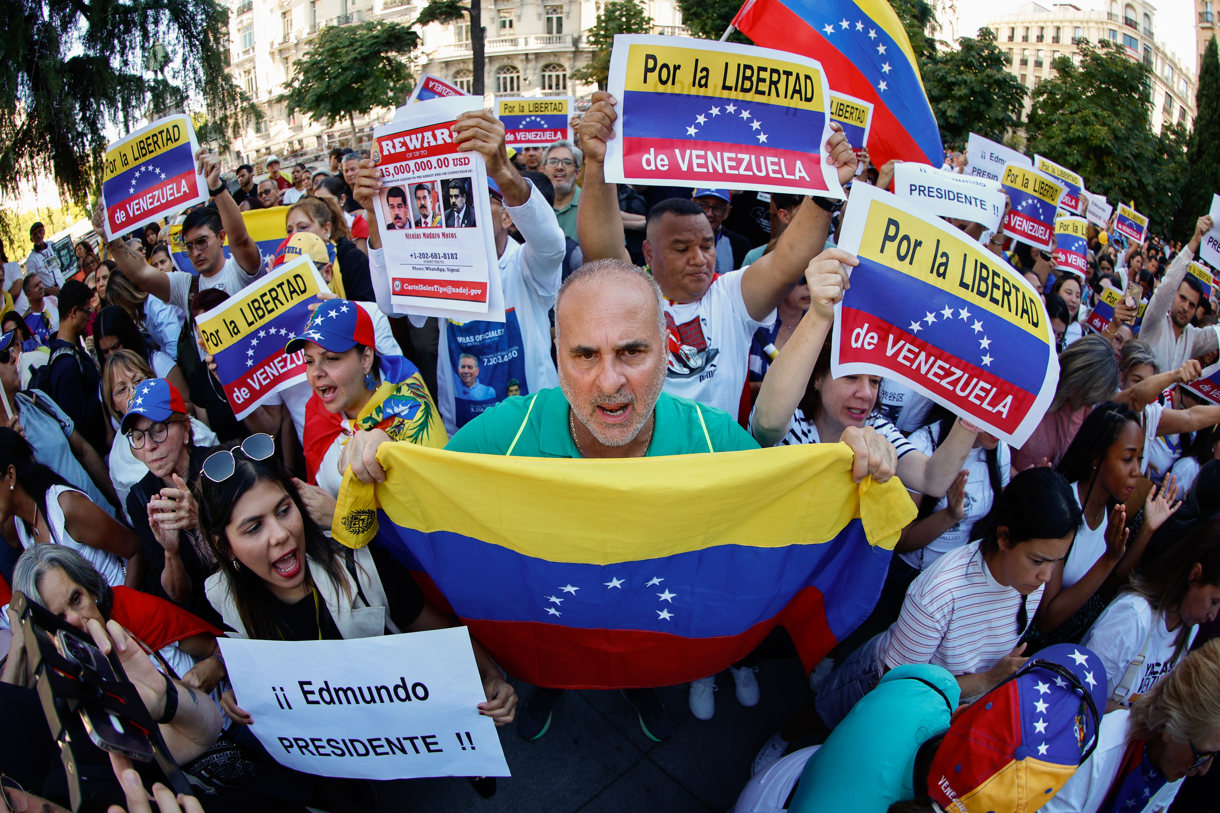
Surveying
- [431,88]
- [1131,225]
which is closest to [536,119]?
[431,88]

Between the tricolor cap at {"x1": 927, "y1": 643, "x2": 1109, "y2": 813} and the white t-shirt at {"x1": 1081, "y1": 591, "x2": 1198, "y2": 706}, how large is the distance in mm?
1141

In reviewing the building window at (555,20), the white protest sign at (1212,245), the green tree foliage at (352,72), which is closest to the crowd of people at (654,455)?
the white protest sign at (1212,245)

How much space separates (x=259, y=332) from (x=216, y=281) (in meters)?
1.50

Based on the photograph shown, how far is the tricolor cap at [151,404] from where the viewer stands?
306 centimetres

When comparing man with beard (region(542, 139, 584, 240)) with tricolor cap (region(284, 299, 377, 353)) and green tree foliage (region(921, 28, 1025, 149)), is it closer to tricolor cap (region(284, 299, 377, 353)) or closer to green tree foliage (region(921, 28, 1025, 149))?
tricolor cap (region(284, 299, 377, 353))

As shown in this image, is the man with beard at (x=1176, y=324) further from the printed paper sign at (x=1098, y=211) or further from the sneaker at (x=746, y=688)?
the printed paper sign at (x=1098, y=211)

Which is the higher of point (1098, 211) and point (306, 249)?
point (306, 249)

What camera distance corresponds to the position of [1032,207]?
19.7 feet

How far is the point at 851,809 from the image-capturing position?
1.80 metres

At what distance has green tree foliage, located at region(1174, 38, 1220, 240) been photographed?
2731cm

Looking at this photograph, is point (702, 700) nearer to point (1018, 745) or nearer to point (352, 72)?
point (1018, 745)

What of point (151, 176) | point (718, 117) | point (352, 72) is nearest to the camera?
point (718, 117)

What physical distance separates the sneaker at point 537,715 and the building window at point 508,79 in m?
61.6

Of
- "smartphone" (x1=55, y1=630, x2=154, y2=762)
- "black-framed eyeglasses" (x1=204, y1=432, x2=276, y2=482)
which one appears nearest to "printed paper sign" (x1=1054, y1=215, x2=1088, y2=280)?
"black-framed eyeglasses" (x1=204, y1=432, x2=276, y2=482)
